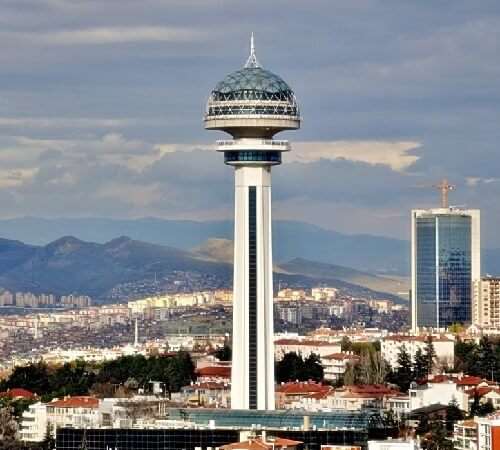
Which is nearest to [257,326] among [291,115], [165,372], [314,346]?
[291,115]

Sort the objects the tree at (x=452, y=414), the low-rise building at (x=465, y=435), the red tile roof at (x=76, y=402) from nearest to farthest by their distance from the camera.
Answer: the low-rise building at (x=465, y=435) → the tree at (x=452, y=414) → the red tile roof at (x=76, y=402)

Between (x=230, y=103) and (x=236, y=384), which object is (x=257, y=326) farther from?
(x=230, y=103)

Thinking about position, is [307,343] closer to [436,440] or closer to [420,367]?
[420,367]

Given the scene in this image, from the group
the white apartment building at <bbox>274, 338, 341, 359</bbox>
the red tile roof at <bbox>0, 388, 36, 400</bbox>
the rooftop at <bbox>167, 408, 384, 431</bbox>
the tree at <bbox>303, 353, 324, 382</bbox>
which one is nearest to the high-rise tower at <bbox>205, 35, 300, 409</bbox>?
the rooftop at <bbox>167, 408, 384, 431</bbox>

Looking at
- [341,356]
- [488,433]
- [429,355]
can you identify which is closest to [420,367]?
[429,355]

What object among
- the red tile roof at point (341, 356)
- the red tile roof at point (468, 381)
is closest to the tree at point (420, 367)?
the red tile roof at point (468, 381)

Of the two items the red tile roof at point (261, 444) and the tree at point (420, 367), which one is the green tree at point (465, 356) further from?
the red tile roof at point (261, 444)
